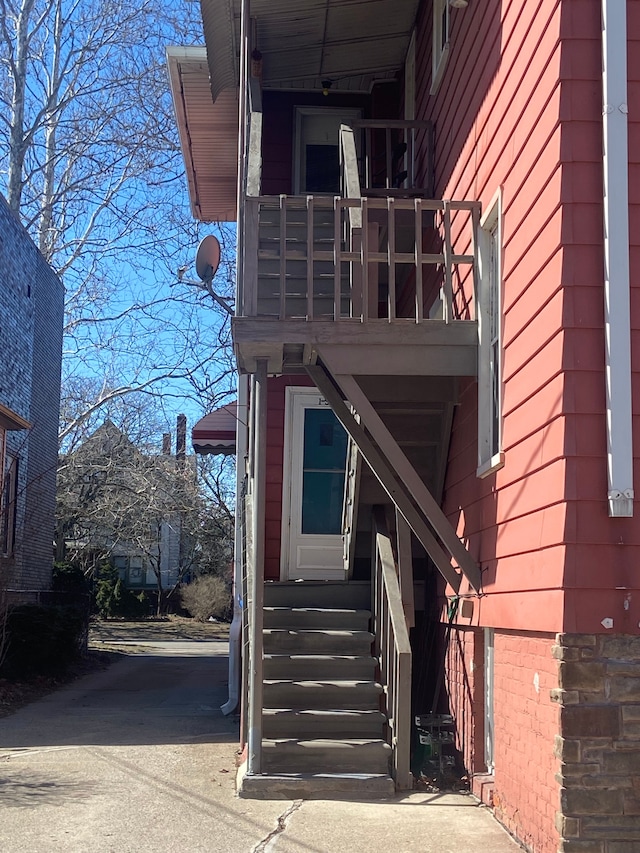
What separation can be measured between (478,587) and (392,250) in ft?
7.97

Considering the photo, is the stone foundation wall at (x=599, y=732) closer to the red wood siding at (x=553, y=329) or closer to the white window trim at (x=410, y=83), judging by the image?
the red wood siding at (x=553, y=329)

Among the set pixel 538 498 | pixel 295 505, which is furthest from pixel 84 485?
pixel 538 498

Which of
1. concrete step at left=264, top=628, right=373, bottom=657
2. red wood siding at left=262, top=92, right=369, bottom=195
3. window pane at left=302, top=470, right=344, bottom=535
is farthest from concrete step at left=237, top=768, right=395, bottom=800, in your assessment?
red wood siding at left=262, top=92, right=369, bottom=195

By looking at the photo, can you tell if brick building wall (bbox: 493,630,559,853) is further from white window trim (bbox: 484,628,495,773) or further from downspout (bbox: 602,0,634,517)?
downspout (bbox: 602,0,634,517)

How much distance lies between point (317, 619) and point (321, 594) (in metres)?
0.46

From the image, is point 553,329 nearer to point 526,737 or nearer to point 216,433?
point 526,737

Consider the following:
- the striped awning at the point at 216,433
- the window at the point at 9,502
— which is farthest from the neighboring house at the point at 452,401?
the window at the point at 9,502

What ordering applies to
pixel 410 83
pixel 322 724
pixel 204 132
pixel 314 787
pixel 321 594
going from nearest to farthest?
pixel 314 787 → pixel 322 724 → pixel 321 594 → pixel 410 83 → pixel 204 132

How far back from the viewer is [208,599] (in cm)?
3462

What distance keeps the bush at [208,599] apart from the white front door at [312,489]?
24.9 metres

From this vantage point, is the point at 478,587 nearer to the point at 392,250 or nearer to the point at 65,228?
the point at 392,250

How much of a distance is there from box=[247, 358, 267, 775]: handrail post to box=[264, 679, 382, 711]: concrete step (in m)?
0.70

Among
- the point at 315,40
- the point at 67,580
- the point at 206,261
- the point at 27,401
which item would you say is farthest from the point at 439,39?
the point at 67,580

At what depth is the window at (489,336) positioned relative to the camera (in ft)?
21.0
